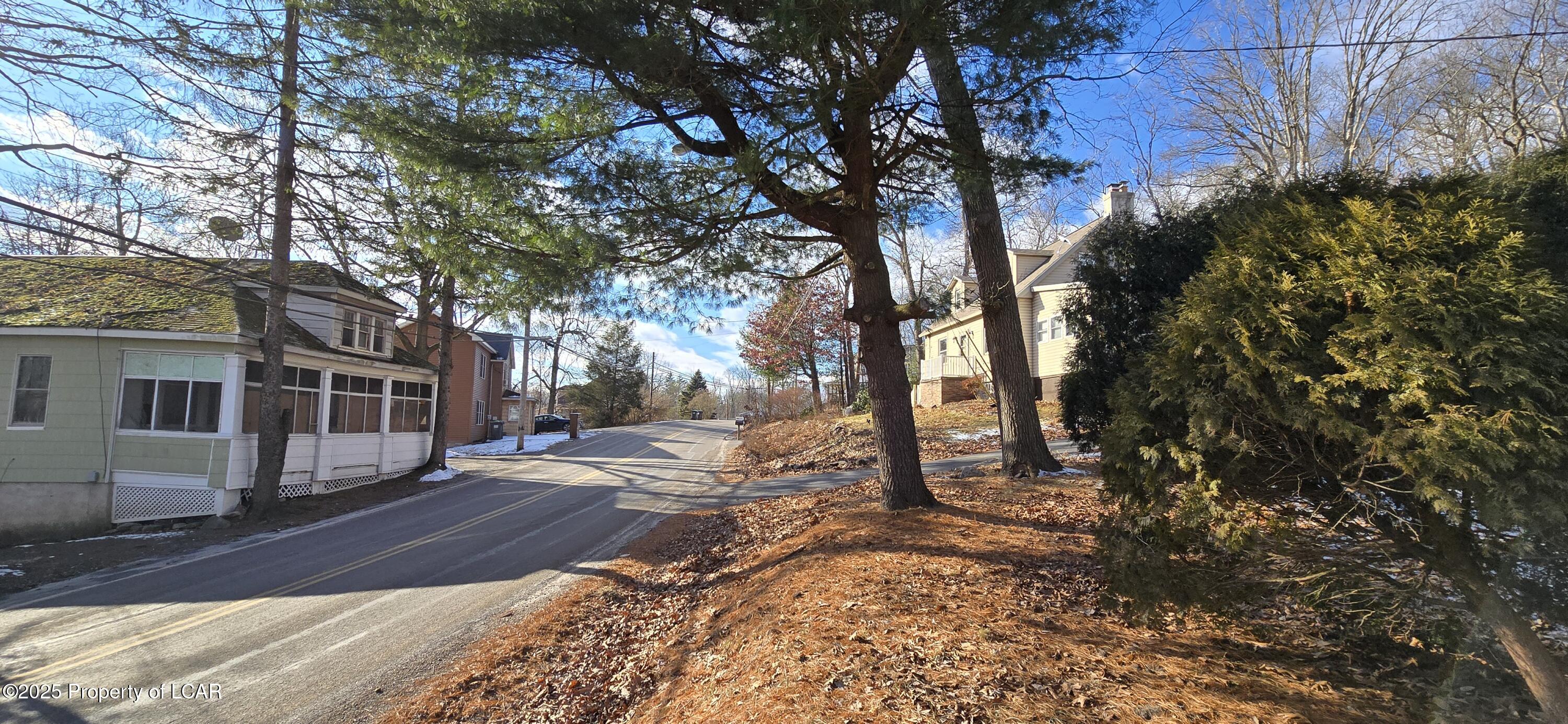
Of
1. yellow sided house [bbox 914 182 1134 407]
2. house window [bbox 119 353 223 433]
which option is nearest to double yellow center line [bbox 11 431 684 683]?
house window [bbox 119 353 223 433]

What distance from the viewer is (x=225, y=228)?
11156 millimetres

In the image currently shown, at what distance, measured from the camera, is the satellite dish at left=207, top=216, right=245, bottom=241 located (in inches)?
425

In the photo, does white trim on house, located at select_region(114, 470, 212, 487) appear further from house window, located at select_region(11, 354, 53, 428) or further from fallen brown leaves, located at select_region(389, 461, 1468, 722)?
fallen brown leaves, located at select_region(389, 461, 1468, 722)

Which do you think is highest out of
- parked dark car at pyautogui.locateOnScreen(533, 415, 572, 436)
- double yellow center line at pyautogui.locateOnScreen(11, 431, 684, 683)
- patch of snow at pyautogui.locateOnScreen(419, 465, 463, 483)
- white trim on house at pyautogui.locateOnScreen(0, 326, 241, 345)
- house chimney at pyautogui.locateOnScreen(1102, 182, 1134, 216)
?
house chimney at pyautogui.locateOnScreen(1102, 182, 1134, 216)

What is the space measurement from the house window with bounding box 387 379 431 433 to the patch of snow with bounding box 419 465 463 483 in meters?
1.62

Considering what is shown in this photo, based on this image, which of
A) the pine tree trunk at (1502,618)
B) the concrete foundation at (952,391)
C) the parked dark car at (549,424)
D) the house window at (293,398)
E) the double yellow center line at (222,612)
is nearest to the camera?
the pine tree trunk at (1502,618)

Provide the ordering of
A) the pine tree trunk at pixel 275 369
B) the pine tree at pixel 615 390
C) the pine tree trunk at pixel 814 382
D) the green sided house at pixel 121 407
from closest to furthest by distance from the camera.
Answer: the pine tree trunk at pixel 275 369 → the green sided house at pixel 121 407 → the pine tree trunk at pixel 814 382 → the pine tree at pixel 615 390

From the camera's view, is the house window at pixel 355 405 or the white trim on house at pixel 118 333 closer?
the white trim on house at pixel 118 333

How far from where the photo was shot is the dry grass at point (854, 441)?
55.2 ft

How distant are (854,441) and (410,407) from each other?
47.2 ft

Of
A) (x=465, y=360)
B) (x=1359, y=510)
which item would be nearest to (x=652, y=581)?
(x=1359, y=510)

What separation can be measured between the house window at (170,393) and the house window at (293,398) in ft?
1.83

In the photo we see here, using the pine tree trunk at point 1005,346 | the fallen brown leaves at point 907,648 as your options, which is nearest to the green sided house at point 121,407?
the fallen brown leaves at point 907,648

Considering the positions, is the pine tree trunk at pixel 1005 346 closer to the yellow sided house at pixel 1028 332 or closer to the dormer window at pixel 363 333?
the yellow sided house at pixel 1028 332
